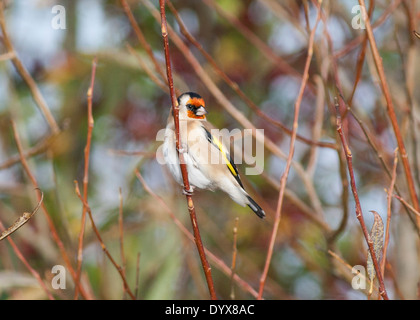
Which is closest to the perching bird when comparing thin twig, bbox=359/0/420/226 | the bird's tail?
the bird's tail

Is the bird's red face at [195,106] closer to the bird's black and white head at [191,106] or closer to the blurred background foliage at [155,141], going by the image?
the bird's black and white head at [191,106]

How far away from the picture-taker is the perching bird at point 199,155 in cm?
283

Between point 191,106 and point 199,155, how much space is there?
271 millimetres

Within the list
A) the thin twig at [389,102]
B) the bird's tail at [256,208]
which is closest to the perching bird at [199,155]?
the bird's tail at [256,208]

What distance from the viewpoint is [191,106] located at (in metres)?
2.88

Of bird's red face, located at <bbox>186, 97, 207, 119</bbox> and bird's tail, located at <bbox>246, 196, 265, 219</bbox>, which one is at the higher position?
bird's red face, located at <bbox>186, 97, 207, 119</bbox>

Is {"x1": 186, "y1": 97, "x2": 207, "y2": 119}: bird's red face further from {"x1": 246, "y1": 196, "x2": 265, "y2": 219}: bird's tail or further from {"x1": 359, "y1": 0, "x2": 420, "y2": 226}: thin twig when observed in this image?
{"x1": 359, "y1": 0, "x2": 420, "y2": 226}: thin twig

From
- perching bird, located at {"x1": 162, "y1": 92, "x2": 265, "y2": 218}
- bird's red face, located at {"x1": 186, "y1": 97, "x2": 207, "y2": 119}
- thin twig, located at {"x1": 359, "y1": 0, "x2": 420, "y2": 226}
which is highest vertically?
bird's red face, located at {"x1": 186, "y1": 97, "x2": 207, "y2": 119}

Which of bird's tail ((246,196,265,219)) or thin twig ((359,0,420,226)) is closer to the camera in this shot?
thin twig ((359,0,420,226))

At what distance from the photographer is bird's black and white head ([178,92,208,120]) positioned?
283cm

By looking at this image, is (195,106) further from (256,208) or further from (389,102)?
(389,102)

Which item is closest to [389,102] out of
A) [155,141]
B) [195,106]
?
[195,106]

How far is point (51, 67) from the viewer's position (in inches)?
193

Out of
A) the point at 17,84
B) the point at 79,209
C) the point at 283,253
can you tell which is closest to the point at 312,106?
the point at 283,253
